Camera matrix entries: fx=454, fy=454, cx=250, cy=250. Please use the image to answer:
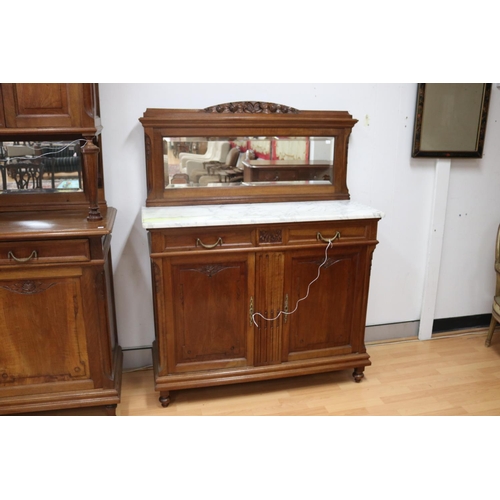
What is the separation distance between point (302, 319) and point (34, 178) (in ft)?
4.81

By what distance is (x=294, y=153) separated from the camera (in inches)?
96.9

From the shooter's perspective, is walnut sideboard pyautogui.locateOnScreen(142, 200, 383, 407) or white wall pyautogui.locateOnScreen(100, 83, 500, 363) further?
white wall pyautogui.locateOnScreen(100, 83, 500, 363)

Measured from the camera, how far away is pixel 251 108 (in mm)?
2326

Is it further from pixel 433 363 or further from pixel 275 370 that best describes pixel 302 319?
pixel 433 363

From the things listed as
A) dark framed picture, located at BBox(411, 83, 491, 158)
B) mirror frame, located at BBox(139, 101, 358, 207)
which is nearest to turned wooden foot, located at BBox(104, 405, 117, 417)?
mirror frame, located at BBox(139, 101, 358, 207)

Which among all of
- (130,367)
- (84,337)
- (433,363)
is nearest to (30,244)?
(84,337)

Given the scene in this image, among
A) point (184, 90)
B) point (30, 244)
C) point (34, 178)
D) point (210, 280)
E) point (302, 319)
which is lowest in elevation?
point (302, 319)

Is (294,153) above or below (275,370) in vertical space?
above

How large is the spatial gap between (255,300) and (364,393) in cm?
78

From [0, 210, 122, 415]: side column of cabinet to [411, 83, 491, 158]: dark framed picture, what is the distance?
187 centimetres

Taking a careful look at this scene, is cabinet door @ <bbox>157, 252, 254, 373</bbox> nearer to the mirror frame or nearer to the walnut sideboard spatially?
the walnut sideboard

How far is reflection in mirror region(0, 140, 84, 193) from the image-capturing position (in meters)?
2.12

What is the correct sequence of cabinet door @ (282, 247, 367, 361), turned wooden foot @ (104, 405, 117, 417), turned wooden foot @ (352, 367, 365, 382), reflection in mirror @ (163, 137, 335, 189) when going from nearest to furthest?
1. turned wooden foot @ (104, 405, 117, 417)
2. cabinet door @ (282, 247, 367, 361)
3. reflection in mirror @ (163, 137, 335, 189)
4. turned wooden foot @ (352, 367, 365, 382)

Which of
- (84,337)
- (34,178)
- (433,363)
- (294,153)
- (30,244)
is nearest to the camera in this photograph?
(30,244)
